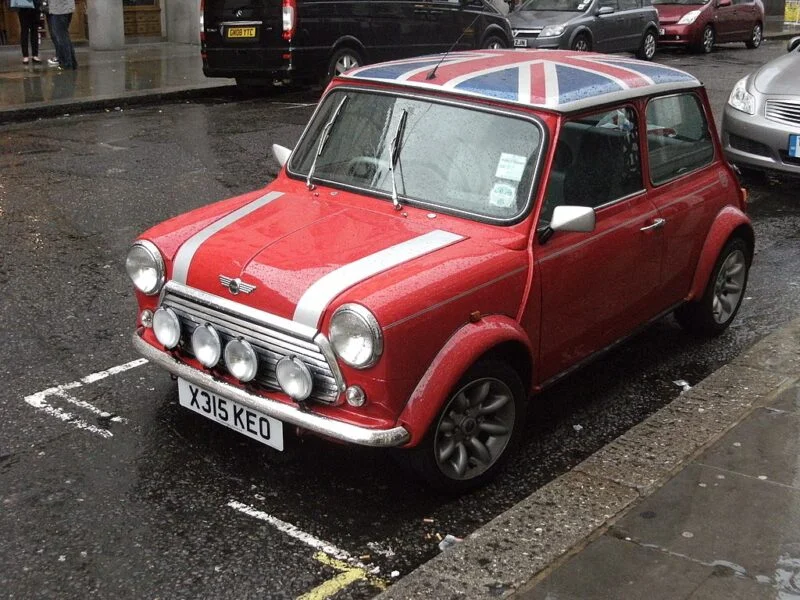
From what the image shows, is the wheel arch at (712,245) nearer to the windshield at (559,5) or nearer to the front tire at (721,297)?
the front tire at (721,297)

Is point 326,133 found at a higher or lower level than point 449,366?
higher

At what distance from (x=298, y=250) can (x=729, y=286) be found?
3017 millimetres

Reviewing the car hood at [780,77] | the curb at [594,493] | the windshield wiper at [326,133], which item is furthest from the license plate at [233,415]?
the car hood at [780,77]

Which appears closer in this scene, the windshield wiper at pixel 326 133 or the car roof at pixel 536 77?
the car roof at pixel 536 77

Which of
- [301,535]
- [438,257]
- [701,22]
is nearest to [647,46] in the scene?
[701,22]

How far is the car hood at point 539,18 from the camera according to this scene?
61.1 feet

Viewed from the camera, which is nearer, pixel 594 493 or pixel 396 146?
pixel 594 493

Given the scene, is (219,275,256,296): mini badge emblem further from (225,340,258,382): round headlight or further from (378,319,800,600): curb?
(378,319,800,600): curb

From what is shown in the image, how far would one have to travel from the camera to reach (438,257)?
4199 mm

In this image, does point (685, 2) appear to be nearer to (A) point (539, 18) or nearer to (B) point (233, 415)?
(A) point (539, 18)

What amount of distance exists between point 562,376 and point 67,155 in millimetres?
7271

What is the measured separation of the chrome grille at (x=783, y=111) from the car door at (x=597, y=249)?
4945 mm

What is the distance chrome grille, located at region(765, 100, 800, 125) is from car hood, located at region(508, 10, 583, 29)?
9.26m

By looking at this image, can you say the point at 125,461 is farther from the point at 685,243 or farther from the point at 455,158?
the point at 685,243
